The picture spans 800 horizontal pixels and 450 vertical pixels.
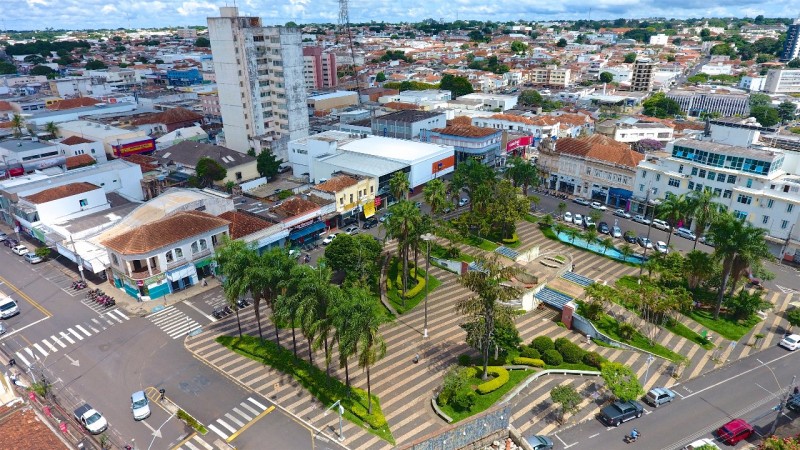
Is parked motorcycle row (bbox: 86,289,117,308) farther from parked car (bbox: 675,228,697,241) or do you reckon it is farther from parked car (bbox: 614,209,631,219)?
parked car (bbox: 675,228,697,241)

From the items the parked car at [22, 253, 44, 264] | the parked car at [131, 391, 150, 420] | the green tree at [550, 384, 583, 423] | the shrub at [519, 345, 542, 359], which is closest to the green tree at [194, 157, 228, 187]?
the parked car at [22, 253, 44, 264]

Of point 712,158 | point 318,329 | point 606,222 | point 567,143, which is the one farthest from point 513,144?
point 318,329

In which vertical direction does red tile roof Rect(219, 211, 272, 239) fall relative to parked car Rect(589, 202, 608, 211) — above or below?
above

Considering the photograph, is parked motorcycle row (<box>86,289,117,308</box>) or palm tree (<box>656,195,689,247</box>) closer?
parked motorcycle row (<box>86,289,117,308</box>)

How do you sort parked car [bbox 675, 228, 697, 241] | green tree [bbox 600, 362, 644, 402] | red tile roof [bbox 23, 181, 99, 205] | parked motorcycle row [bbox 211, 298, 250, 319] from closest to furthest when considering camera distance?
green tree [bbox 600, 362, 644, 402], parked motorcycle row [bbox 211, 298, 250, 319], red tile roof [bbox 23, 181, 99, 205], parked car [bbox 675, 228, 697, 241]

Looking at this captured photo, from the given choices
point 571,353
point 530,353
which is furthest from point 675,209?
point 530,353

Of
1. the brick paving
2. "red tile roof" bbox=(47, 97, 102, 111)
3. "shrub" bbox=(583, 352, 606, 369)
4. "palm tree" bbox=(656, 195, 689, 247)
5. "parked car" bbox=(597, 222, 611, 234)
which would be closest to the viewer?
the brick paving

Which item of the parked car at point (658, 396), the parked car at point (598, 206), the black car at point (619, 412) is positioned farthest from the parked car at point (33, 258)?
the parked car at point (598, 206)

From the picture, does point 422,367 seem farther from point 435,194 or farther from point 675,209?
point 675,209
